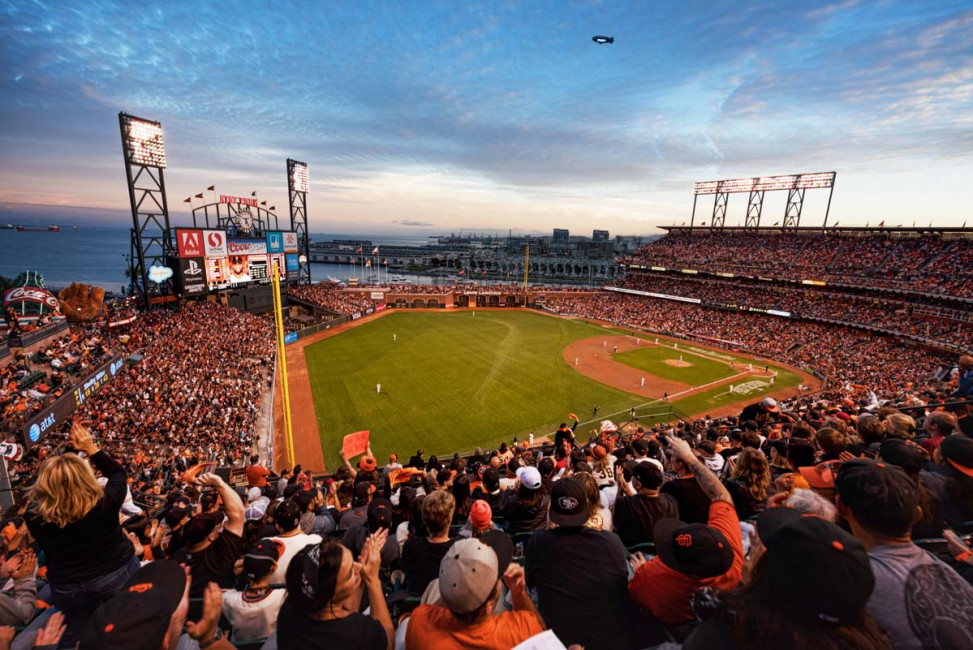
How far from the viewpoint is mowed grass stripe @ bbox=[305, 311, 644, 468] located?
949 inches

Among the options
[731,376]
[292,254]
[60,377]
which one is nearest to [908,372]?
[731,376]

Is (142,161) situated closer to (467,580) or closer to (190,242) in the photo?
(190,242)

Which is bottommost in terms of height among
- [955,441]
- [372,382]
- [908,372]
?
[372,382]

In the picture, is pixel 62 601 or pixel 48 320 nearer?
pixel 62 601

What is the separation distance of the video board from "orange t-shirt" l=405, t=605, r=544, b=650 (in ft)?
110

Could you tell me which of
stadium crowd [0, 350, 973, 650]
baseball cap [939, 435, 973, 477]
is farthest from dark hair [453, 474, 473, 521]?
baseball cap [939, 435, 973, 477]

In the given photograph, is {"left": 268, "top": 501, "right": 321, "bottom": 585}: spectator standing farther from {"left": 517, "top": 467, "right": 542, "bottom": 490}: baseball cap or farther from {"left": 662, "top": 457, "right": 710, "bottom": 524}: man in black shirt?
{"left": 662, "top": 457, "right": 710, "bottom": 524}: man in black shirt

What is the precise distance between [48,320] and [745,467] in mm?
32150

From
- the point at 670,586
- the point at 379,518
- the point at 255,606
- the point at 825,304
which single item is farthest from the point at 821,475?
the point at 825,304

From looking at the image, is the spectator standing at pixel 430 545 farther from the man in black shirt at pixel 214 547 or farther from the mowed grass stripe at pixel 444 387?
the mowed grass stripe at pixel 444 387

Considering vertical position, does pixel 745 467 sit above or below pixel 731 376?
above

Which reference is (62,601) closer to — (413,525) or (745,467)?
(413,525)

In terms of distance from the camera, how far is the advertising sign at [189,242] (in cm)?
3472

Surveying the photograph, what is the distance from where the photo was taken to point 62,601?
3.48 m
